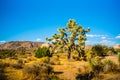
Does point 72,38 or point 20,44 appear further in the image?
point 20,44

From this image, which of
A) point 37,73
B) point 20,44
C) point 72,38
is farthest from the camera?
point 20,44

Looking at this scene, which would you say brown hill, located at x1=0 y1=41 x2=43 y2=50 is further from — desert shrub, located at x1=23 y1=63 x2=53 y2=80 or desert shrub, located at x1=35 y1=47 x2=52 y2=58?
desert shrub, located at x1=23 y1=63 x2=53 y2=80

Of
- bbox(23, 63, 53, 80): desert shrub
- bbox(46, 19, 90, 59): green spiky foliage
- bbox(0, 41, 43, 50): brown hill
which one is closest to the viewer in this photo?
bbox(23, 63, 53, 80): desert shrub

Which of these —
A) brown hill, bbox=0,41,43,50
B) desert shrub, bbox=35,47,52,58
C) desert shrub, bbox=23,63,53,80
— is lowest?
desert shrub, bbox=23,63,53,80

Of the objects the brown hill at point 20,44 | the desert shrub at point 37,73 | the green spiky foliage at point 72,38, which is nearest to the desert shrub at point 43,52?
the green spiky foliage at point 72,38

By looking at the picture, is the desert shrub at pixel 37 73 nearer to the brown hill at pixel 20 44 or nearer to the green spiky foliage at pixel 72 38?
the green spiky foliage at pixel 72 38

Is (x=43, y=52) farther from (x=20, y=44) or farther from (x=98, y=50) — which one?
(x=20, y=44)

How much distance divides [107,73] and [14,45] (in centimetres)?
14262

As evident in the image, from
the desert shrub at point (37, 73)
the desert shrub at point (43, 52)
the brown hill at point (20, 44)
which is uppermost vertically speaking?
the brown hill at point (20, 44)

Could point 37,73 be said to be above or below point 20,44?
below

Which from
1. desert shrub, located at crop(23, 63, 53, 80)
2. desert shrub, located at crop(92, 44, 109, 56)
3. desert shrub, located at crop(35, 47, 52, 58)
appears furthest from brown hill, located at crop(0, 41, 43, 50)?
desert shrub, located at crop(23, 63, 53, 80)

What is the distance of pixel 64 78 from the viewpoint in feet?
50.0

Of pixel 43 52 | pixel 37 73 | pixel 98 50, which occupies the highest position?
pixel 98 50

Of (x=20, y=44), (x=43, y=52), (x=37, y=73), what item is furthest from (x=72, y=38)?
(x=20, y=44)
